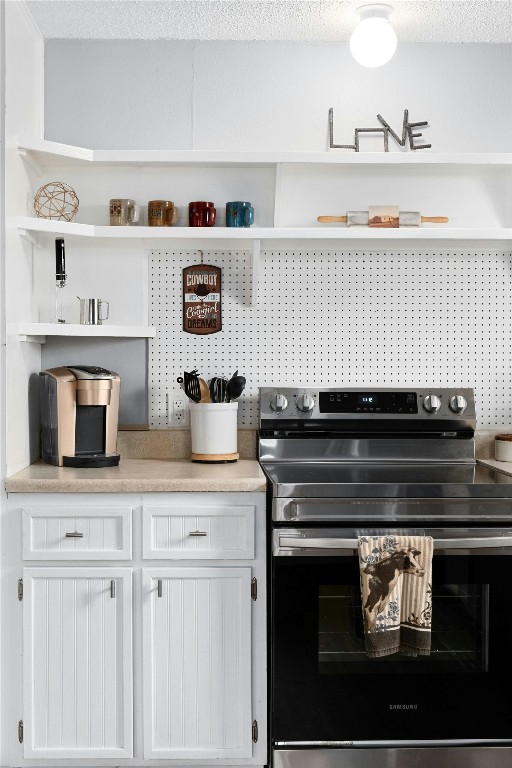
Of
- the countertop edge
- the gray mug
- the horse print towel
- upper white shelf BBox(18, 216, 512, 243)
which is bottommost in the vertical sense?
the horse print towel

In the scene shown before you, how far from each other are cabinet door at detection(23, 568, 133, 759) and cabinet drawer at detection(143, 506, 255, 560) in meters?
0.16

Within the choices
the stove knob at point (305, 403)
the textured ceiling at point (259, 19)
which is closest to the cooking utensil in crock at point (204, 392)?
the stove knob at point (305, 403)

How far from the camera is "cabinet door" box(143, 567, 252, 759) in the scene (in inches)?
92.0

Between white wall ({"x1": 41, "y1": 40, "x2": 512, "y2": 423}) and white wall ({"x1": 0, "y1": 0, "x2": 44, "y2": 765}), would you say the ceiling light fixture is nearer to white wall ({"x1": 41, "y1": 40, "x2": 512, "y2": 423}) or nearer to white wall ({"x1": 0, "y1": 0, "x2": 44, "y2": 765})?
white wall ({"x1": 41, "y1": 40, "x2": 512, "y2": 423})

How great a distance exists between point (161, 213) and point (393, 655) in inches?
68.9

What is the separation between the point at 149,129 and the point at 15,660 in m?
1.98

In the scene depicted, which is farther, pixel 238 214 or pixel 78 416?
pixel 238 214

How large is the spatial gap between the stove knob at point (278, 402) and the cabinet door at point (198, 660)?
0.74m

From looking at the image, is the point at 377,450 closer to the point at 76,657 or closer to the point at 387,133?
the point at 387,133

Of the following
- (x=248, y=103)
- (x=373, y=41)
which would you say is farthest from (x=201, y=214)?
(x=373, y=41)

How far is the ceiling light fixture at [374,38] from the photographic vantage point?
2.60 meters

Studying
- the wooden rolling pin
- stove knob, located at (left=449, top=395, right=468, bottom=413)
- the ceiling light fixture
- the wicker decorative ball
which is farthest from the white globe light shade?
stove knob, located at (left=449, top=395, right=468, bottom=413)

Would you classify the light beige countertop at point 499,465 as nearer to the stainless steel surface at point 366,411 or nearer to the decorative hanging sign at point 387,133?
the stainless steel surface at point 366,411

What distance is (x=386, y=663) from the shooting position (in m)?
2.28
